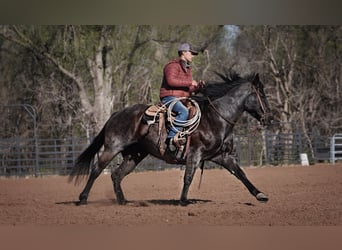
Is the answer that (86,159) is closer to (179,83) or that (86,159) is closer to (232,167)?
(179,83)

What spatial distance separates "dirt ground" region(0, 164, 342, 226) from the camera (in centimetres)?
706

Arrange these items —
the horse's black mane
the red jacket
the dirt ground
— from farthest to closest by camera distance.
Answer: the horse's black mane → the red jacket → the dirt ground

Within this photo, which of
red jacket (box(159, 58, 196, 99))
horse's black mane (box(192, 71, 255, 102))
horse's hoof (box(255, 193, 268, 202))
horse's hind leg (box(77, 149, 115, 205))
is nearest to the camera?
red jacket (box(159, 58, 196, 99))

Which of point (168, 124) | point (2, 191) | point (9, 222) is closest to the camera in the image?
point (9, 222)

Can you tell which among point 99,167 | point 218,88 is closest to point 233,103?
point 218,88

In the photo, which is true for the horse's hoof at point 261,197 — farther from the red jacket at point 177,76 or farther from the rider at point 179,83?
the red jacket at point 177,76

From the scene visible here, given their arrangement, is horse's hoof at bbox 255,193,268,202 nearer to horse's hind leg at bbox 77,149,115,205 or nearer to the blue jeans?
the blue jeans

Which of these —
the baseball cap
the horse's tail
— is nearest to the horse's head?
the baseball cap

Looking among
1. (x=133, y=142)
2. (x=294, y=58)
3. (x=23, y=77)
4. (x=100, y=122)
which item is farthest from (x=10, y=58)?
(x=133, y=142)

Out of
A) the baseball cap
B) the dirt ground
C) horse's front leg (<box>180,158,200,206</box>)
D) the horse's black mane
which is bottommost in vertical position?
the dirt ground

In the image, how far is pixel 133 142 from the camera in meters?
8.97

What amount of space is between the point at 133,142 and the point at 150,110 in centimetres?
61

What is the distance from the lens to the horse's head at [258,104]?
8.70m

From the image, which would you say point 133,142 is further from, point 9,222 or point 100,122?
point 100,122
